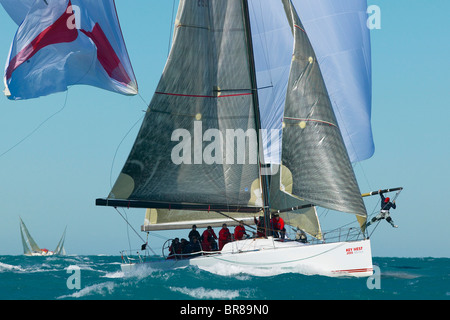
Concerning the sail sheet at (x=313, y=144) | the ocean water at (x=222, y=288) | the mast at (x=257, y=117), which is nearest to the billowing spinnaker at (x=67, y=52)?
the mast at (x=257, y=117)

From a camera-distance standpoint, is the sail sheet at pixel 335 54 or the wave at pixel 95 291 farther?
the sail sheet at pixel 335 54

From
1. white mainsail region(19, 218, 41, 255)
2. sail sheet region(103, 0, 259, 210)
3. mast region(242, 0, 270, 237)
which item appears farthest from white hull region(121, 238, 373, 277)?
white mainsail region(19, 218, 41, 255)

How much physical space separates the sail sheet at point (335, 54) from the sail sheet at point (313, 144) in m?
6.11

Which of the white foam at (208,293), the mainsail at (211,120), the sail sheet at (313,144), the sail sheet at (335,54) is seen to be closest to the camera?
the white foam at (208,293)

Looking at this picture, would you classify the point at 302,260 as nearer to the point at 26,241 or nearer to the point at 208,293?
the point at 208,293

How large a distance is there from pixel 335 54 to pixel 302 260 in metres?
12.0

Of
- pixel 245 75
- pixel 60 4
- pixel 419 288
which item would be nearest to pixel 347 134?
pixel 245 75

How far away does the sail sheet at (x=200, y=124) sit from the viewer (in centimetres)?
2419

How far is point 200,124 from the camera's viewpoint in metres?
24.5

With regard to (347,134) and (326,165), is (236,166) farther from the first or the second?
(347,134)

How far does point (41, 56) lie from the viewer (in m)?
23.0

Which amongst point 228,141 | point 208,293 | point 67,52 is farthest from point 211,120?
point 208,293

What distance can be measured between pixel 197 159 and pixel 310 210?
9.21 meters

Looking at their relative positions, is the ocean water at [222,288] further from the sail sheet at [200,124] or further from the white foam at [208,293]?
the sail sheet at [200,124]
